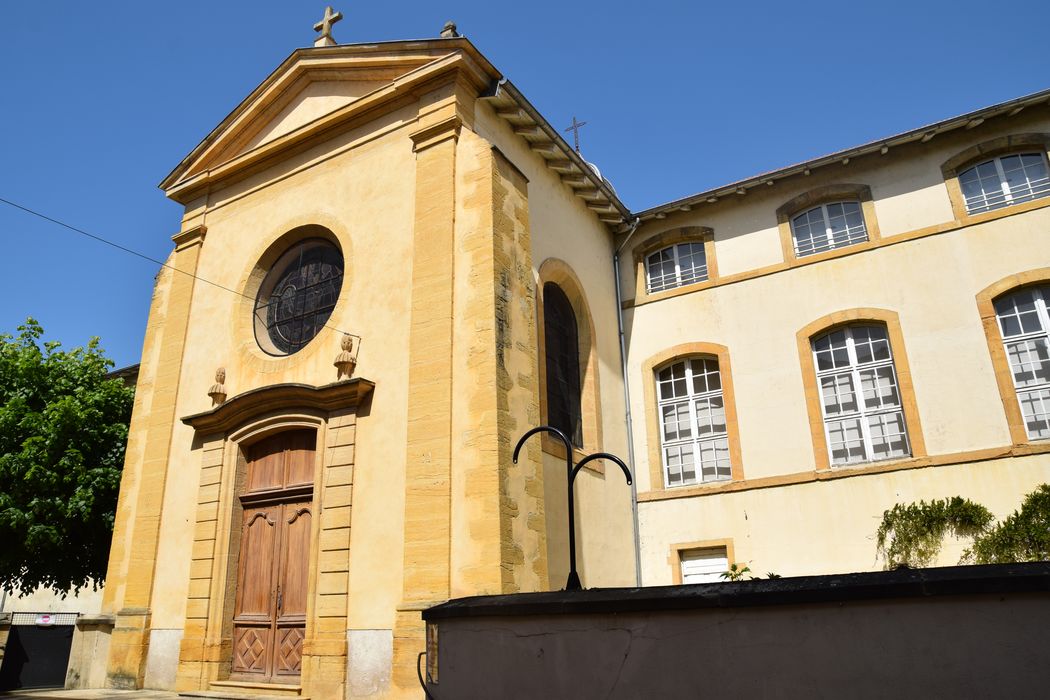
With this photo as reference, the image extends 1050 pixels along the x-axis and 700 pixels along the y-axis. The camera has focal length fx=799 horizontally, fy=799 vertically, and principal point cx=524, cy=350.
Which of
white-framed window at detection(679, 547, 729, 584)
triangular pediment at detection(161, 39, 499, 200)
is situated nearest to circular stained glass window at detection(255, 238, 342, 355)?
triangular pediment at detection(161, 39, 499, 200)

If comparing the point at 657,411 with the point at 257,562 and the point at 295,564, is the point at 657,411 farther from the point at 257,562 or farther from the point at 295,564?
the point at 257,562

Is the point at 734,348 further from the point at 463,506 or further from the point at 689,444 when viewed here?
the point at 463,506

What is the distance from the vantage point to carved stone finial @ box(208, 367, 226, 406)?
1138 centimetres

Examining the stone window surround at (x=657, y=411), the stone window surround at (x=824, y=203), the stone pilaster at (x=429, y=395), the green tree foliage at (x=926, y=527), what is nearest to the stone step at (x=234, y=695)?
the stone pilaster at (x=429, y=395)

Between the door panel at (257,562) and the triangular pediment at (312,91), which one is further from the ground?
the triangular pediment at (312,91)

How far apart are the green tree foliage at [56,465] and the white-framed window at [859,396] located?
39.3 feet

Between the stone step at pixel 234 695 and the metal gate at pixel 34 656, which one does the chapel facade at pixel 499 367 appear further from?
the metal gate at pixel 34 656

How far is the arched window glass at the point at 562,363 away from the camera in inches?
443

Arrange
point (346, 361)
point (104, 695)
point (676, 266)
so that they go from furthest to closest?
1. point (676, 266)
2. point (346, 361)
3. point (104, 695)

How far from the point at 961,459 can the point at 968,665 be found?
7.86 metres

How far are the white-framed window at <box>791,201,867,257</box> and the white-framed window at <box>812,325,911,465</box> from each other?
153cm

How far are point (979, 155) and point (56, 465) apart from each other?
51.8 feet

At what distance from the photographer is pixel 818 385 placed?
490 inches

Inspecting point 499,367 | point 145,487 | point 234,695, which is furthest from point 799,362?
point 145,487
